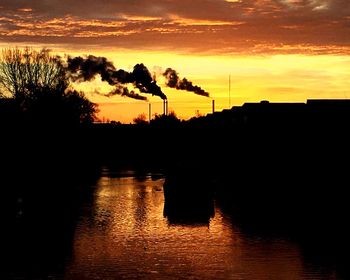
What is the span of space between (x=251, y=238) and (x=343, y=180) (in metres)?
22.9

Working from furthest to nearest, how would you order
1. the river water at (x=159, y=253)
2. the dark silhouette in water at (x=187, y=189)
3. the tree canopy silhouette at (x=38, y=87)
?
the tree canopy silhouette at (x=38, y=87), the dark silhouette in water at (x=187, y=189), the river water at (x=159, y=253)

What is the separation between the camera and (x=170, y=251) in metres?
18.1

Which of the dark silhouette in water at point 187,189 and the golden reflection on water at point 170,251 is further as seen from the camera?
the dark silhouette in water at point 187,189

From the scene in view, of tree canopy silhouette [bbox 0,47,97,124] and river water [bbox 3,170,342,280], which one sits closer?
river water [bbox 3,170,342,280]

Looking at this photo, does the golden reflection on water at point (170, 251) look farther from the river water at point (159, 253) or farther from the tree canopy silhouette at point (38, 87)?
the tree canopy silhouette at point (38, 87)

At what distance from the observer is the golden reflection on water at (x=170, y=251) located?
14.9 m

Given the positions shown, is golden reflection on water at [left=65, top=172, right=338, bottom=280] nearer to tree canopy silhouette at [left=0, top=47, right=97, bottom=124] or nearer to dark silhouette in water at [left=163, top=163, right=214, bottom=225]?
dark silhouette in water at [left=163, top=163, right=214, bottom=225]

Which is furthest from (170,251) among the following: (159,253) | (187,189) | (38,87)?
(38,87)

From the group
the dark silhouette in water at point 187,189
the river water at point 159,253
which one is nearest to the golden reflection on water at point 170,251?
the river water at point 159,253

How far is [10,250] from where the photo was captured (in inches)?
727

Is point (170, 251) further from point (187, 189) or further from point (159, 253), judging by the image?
point (187, 189)

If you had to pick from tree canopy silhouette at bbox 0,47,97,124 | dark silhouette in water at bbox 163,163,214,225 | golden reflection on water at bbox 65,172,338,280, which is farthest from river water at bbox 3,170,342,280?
tree canopy silhouette at bbox 0,47,97,124

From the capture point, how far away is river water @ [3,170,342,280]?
14.9 metres

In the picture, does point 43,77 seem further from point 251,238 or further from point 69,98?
point 251,238
